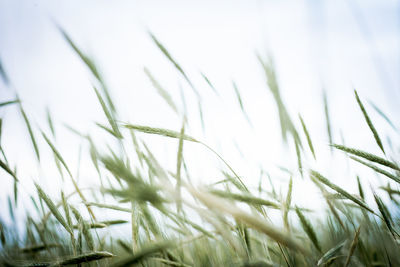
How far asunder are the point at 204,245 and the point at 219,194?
1.27ft

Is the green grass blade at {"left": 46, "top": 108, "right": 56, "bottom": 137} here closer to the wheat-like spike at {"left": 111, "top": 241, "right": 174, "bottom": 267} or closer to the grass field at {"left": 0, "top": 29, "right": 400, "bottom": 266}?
the grass field at {"left": 0, "top": 29, "right": 400, "bottom": 266}

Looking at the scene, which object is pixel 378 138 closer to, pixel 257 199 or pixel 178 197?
pixel 257 199

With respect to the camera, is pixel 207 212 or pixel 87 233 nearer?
pixel 207 212

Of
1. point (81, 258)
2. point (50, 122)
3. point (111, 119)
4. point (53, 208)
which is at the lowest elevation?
point (81, 258)

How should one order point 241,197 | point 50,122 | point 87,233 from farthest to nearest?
point 50,122 < point 87,233 < point 241,197

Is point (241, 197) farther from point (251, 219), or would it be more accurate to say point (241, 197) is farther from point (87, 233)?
point (87, 233)

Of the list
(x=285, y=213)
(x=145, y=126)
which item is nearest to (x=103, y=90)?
(x=145, y=126)

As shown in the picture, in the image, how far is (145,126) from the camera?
472 millimetres

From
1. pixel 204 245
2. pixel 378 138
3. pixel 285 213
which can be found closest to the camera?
pixel 285 213

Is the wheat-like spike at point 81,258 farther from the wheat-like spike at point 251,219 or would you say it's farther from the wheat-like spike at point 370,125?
the wheat-like spike at point 370,125

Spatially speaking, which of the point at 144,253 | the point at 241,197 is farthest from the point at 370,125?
the point at 144,253

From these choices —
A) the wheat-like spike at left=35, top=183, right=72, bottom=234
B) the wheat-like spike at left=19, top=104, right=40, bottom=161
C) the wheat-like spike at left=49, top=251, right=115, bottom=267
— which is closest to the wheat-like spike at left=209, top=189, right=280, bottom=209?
the wheat-like spike at left=49, top=251, right=115, bottom=267

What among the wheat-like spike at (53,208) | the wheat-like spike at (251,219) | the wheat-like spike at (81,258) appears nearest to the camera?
the wheat-like spike at (251,219)

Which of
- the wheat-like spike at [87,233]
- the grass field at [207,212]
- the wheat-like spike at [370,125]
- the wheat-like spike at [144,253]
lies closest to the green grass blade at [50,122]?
the grass field at [207,212]
